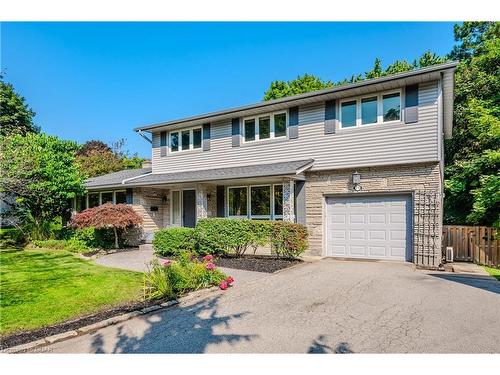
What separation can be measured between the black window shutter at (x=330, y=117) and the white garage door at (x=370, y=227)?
8.13ft

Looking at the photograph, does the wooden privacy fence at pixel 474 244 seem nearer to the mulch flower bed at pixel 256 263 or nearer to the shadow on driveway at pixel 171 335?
the mulch flower bed at pixel 256 263

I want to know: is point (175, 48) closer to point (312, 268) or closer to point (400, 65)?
point (312, 268)

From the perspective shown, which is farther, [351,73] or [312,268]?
[351,73]

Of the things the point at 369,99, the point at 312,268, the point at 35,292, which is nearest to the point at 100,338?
the point at 35,292

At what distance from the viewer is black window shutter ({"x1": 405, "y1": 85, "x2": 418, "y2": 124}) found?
9.94 m

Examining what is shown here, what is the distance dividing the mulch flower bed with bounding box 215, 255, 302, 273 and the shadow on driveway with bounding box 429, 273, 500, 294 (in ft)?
13.2

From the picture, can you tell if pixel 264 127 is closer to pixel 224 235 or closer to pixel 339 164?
pixel 339 164

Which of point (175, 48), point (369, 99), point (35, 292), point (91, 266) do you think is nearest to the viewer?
point (35, 292)

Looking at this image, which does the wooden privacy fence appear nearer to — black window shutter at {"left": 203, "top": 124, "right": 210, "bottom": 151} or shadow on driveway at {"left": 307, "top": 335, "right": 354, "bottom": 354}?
shadow on driveway at {"left": 307, "top": 335, "right": 354, "bottom": 354}

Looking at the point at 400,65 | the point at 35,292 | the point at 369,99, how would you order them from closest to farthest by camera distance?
1. the point at 35,292
2. the point at 369,99
3. the point at 400,65

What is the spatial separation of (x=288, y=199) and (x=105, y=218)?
7477mm

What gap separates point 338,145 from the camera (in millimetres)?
11227

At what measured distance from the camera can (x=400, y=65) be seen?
25859mm

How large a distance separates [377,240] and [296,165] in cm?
372
